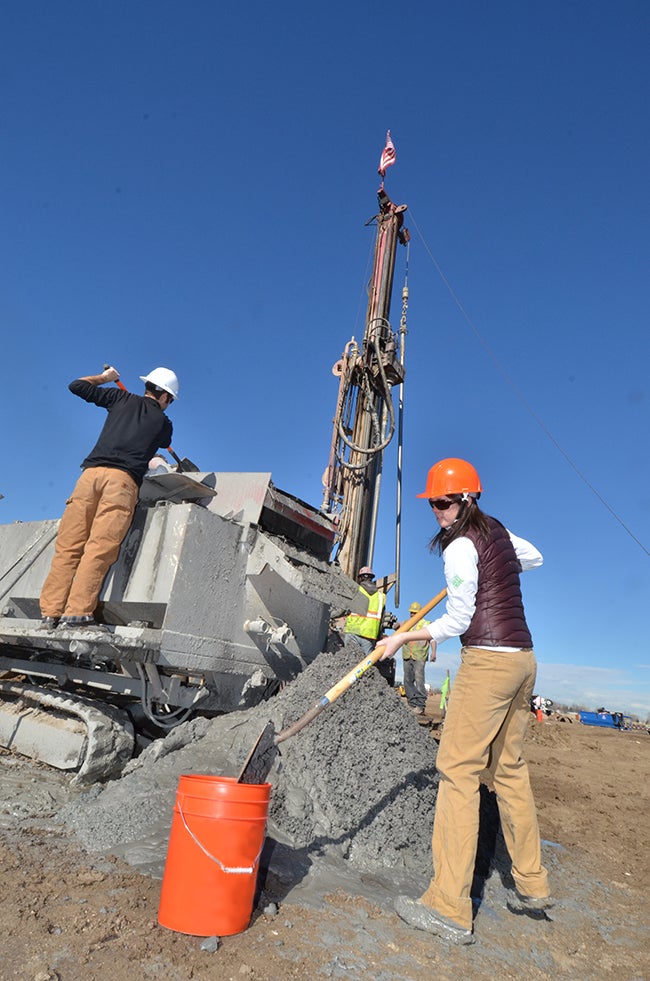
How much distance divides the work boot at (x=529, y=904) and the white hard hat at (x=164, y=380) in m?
3.59

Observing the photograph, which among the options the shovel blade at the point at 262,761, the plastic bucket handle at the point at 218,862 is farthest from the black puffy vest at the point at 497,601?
the plastic bucket handle at the point at 218,862

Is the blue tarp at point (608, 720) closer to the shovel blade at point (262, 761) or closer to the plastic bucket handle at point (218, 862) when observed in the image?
the shovel blade at point (262, 761)

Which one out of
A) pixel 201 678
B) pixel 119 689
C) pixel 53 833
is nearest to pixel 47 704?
pixel 119 689

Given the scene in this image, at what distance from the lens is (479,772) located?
104 inches

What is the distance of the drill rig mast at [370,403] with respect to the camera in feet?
30.4

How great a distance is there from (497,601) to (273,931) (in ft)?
5.22

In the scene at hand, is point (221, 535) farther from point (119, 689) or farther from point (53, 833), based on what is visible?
point (53, 833)

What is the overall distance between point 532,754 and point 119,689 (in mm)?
7671

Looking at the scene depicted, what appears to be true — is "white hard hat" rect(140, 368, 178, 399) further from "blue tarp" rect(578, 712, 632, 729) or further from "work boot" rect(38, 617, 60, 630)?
"blue tarp" rect(578, 712, 632, 729)

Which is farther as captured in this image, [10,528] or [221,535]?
[10,528]

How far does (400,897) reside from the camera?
8.52 ft

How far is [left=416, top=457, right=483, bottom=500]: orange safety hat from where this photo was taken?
305cm

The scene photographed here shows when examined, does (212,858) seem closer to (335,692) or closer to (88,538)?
(335,692)

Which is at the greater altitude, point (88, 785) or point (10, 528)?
point (10, 528)
